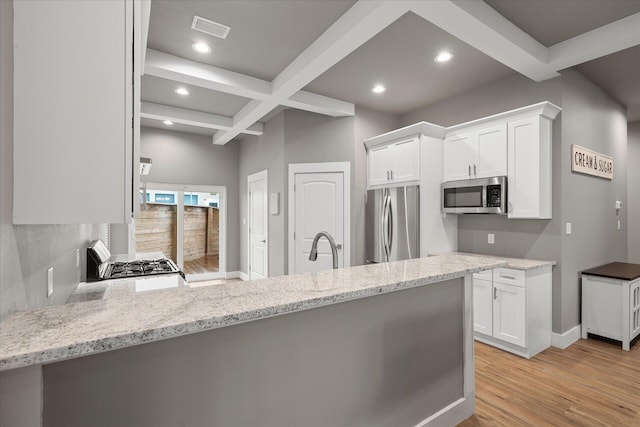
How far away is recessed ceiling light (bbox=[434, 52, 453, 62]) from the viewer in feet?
10.4

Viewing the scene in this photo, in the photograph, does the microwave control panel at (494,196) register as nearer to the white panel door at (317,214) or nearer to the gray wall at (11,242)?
the white panel door at (317,214)

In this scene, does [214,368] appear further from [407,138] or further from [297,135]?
[297,135]

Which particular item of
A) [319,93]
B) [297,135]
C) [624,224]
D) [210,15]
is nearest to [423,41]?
[319,93]

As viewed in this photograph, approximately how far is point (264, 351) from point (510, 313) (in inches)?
112

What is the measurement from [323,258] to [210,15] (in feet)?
10.7

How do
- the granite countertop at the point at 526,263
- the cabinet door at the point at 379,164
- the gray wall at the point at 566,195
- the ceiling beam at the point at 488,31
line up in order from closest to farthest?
the ceiling beam at the point at 488,31
the granite countertop at the point at 526,263
the gray wall at the point at 566,195
the cabinet door at the point at 379,164

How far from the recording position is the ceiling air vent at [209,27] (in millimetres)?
2634

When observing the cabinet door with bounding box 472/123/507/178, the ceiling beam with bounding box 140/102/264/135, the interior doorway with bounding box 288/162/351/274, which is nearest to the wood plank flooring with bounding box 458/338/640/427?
the cabinet door with bounding box 472/123/507/178

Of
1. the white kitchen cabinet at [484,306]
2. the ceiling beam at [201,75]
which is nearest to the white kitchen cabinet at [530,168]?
the white kitchen cabinet at [484,306]

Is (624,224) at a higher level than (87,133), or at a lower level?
lower

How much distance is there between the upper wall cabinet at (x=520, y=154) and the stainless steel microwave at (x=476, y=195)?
9 centimetres

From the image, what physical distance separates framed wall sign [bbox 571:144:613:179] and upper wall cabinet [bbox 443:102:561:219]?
14.8 inches

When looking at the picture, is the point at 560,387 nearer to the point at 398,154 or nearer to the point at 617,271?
the point at 617,271

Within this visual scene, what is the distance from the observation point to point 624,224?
4520 millimetres
